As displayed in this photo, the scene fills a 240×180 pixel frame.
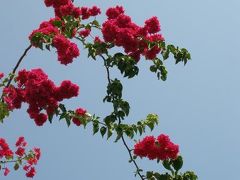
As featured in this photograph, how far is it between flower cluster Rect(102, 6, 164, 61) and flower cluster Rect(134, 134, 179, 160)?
57.5 inches

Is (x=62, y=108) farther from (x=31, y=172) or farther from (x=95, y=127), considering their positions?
(x=31, y=172)

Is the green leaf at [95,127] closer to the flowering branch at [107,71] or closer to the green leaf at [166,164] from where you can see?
the flowering branch at [107,71]

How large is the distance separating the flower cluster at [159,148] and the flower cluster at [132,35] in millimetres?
1460

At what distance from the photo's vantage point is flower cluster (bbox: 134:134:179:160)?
5270mm

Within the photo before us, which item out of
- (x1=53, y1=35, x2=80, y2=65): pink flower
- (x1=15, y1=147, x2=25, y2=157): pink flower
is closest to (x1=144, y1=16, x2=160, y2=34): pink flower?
(x1=53, y1=35, x2=80, y2=65): pink flower

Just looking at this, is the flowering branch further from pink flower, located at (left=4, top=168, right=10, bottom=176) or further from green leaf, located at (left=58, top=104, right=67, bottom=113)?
pink flower, located at (left=4, top=168, right=10, bottom=176)

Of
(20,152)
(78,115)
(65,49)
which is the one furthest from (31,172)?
(65,49)

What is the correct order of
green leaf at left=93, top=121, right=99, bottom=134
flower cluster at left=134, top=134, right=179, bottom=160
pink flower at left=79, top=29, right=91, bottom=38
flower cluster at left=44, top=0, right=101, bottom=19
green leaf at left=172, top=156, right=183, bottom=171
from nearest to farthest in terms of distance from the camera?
1. flower cluster at left=134, top=134, right=179, bottom=160
2. green leaf at left=172, top=156, right=183, bottom=171
3. green leaf at left=93, top=121, right=99, bottom=134
4. flower cluster at left=44, top=0, right=101, bottom=19
5. pink flower at left=79, top=29, right=91, bottom=38

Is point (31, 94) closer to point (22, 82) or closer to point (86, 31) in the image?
point (22, 82)

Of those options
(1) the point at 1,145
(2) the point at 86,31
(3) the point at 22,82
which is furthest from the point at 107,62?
(1) the point at 1,145

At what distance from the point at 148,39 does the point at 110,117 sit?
126 cm

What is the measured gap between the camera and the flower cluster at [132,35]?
607 centimetres

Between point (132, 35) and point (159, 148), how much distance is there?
170 cm

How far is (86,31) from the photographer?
268 inches
